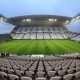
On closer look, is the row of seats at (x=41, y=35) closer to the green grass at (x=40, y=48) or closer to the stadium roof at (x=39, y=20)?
the stadium roof at (x=39, y=20)

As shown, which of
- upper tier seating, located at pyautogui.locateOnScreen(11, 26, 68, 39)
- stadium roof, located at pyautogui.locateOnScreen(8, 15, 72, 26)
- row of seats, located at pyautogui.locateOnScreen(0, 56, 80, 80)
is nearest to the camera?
row of seats, located at pyautogui.locateOnScreen(0, 56, 80, 80)

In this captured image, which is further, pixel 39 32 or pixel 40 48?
pixel 39 32

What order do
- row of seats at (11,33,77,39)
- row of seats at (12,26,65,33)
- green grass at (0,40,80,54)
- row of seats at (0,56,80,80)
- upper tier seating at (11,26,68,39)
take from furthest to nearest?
row of seats at (12,26,65,33) → upper tier seating at (11,26,68,39) → row of seats at (11,33,77,39) → green grass at (0,40,80,54) → row of seats at (0,56,80,80)

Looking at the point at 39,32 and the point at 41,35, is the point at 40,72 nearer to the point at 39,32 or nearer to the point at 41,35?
the point at 41,35

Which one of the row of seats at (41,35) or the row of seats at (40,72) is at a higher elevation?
the row of seats at (40,72)

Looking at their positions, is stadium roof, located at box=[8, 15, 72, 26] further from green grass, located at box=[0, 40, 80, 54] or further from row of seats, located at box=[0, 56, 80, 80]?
row of seats, located at box=[0, 56, 80, 80]

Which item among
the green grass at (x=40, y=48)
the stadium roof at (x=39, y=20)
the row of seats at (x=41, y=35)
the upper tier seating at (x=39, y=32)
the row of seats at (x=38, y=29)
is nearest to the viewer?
the green grass at (x=40, y=48)

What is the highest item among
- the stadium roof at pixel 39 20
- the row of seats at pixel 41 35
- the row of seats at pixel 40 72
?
the stadium roof at pixel 39 20

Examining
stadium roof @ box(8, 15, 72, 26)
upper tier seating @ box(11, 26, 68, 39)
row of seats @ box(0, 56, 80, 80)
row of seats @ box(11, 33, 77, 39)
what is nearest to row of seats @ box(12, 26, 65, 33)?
upper tier seating @ box(11, 26, 68, 39)

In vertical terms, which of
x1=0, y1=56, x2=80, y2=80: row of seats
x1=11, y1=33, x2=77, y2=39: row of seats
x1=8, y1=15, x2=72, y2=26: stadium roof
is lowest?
x1=11, y1=33, x2=77, y2=39: row of seats

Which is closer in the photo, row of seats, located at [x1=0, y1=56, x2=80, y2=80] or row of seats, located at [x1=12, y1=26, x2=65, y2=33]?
row of seats, located at [x1=0, y1=56, x2=80, y2=80]

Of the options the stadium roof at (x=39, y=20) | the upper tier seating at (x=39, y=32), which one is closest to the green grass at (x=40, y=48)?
the upper tier seating at (x=39, y=32)

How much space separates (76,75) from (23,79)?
2318 millimetres

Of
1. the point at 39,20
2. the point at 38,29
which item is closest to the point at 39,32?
the point at 38,29
